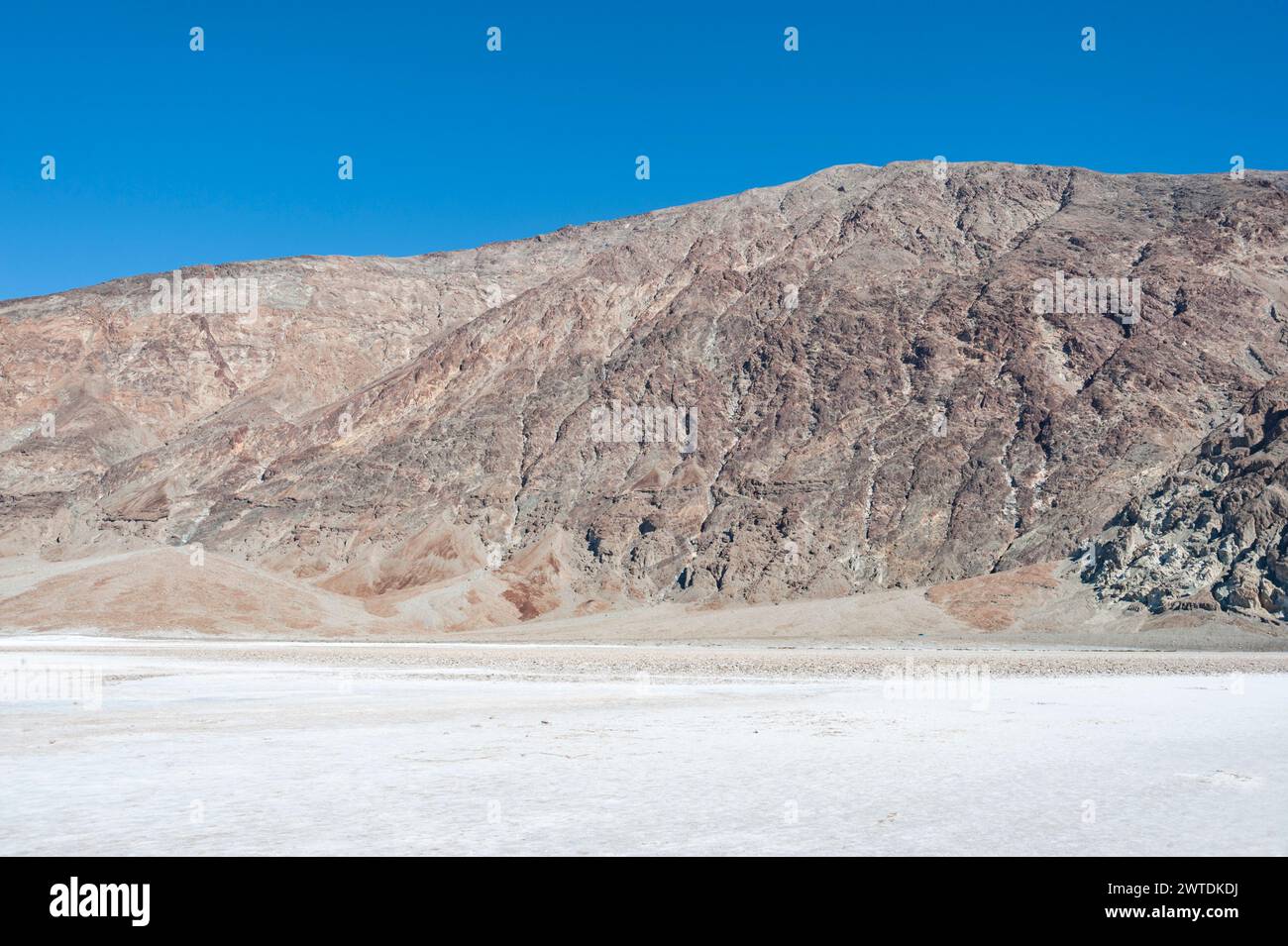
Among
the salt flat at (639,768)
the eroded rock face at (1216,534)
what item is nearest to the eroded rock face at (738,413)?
the eroded rock face at (1216,534)

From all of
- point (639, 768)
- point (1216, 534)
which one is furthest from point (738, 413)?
point (639, 768)

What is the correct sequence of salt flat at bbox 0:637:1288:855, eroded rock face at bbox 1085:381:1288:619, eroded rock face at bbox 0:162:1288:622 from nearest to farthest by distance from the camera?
1. salt flat at bbox 0:637:1288:855
2. eroded rock face at bbox 1085:381:1288:619
3. eroded rock face at bbox 0:162:1288:622

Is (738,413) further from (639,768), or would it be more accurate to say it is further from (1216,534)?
(639,768)

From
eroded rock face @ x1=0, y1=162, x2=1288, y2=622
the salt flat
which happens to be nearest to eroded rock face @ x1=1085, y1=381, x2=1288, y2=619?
eroded rock face @ x1=0, y1=162, x2=1288, y2=622

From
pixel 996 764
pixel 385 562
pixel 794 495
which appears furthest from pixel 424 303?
pixel 996 764

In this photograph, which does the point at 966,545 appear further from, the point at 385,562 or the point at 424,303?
the point at 424,303

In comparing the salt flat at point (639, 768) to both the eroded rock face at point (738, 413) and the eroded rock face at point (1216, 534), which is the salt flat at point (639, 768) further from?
the eroded rock face at point (738, 413)

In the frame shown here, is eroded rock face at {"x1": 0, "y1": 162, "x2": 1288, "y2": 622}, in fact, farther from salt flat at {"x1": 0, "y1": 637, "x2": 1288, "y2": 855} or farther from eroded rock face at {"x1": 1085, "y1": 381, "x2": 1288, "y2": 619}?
salt flat at {"x1": 0, "y1": 637, "x2": 1288, "y2": 855}
